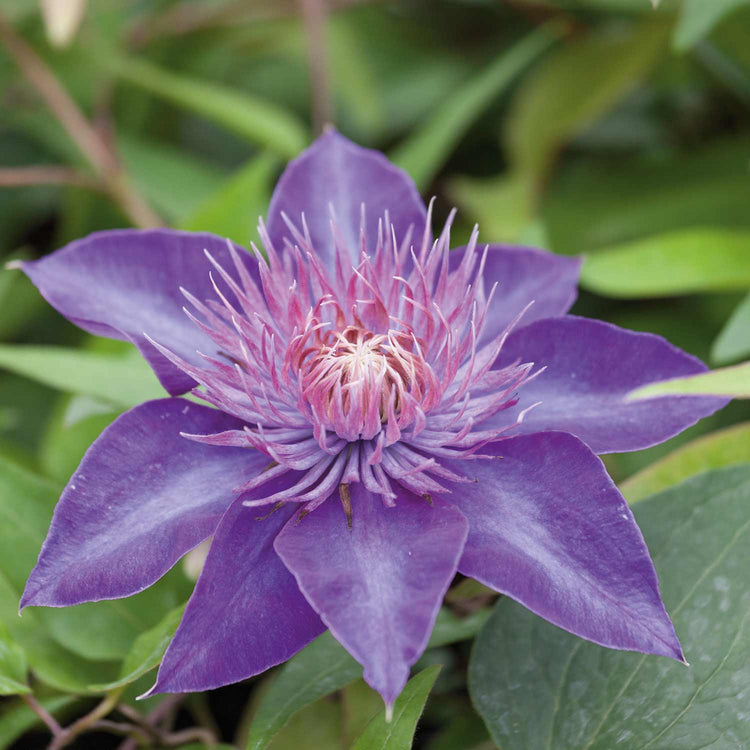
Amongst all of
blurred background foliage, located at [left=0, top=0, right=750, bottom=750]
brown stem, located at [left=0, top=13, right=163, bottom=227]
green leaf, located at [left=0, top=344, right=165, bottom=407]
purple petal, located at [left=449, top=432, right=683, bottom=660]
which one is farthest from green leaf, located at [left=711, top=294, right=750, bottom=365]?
brown stem, located at [left=0, top=13, right=163, bottom=227]

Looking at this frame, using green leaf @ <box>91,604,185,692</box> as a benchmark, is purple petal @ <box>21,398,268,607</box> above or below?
above

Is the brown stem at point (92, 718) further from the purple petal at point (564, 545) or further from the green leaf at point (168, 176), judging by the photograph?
the green leaf at point (168, 176)

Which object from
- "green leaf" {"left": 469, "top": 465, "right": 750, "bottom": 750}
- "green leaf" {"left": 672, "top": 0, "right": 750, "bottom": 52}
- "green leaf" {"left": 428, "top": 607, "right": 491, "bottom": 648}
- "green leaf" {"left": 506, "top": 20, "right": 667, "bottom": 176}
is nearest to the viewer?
"green leaf" {"left": 469, "top": 465, "right": 750, "bottom": 750}

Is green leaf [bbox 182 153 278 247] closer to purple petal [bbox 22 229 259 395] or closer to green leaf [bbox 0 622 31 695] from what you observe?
purple petal [bbox 22 229 259 395]

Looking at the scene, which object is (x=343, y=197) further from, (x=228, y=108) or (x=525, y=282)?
(x=228, y=108)

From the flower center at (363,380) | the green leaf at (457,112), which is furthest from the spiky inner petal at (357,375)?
the green leaf at (457,112)

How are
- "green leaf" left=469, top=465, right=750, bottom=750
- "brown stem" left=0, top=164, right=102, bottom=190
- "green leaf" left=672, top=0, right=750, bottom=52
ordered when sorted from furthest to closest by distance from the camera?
"brown stem" left=0, top=164, right=102, bottom=190 → "green leaf" left=672, top=0, right=750, bottom=52 → "green leaf" left=469, top=465, right=750, bottom=750

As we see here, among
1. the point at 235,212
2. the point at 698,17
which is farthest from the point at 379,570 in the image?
the point at 698,17
